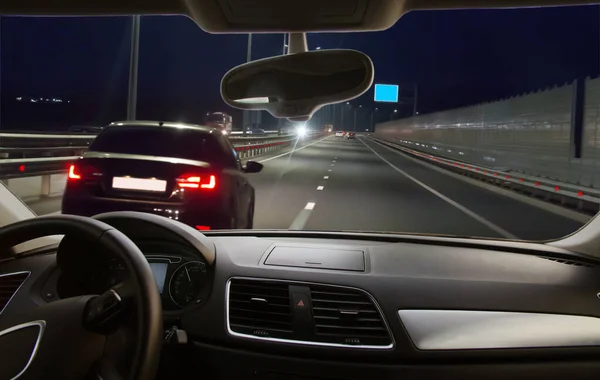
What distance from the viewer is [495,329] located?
2.89m

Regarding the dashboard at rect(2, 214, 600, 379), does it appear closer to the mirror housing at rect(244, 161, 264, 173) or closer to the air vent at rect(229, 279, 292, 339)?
the air vent at rect(229, 279, 292, 339)

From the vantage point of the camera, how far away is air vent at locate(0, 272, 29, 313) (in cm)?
271

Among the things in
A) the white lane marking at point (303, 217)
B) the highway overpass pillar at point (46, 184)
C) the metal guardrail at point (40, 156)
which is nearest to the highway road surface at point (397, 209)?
the white lane marking at point (303, 217)

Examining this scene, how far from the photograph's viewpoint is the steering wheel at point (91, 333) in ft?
6.53

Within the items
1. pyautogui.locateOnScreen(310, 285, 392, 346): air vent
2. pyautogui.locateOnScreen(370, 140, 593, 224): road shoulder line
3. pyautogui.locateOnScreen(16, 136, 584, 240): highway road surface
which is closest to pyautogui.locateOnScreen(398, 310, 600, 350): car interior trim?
pyautogui.locateOnScreen(310, 285, 392, 346): air vent

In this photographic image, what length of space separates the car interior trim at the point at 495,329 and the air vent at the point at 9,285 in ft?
5.41

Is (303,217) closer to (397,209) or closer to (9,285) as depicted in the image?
(397,209)

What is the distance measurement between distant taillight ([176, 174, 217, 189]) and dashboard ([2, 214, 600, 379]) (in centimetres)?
326

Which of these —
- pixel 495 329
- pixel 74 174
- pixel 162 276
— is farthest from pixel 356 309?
pixel 74 174

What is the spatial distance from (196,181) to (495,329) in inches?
170

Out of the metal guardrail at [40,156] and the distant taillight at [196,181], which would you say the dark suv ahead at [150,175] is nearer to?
the distant taillight at [196,181]

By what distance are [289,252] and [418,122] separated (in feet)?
155

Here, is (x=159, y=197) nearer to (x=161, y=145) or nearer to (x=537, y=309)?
(x=161, y=145)

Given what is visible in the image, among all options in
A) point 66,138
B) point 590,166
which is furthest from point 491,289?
point 66,138
